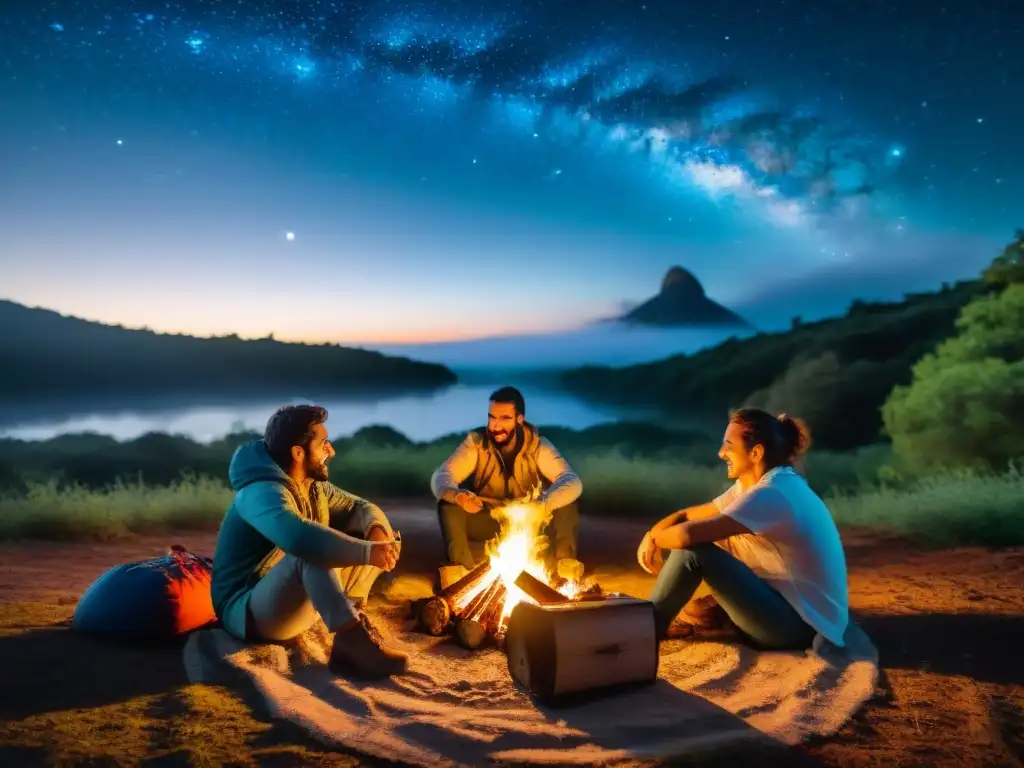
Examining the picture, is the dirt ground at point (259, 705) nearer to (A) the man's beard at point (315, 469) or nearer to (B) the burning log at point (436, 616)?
(A) the man's beard at point (315, 469)

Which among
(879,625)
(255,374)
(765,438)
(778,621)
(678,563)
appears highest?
(255,374)

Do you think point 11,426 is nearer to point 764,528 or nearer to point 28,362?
point 28,362

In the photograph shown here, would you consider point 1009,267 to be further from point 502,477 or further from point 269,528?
point 269,528

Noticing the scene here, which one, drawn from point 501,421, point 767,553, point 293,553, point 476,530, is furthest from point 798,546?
point 476,530

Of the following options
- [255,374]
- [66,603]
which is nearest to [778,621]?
Result: [66,603]

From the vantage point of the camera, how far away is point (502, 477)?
6727 millimetres

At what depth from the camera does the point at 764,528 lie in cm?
407

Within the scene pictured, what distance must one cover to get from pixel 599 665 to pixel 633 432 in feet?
66.9

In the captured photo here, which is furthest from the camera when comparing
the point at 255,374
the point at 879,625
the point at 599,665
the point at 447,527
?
the point at 255,374

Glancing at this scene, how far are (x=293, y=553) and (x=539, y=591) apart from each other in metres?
1.27

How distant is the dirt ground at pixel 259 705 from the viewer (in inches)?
128

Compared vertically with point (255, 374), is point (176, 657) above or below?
below

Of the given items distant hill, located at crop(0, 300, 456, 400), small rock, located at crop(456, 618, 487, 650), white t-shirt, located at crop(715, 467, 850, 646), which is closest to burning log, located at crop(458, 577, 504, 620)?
small rock, located at crop(456, 618, 487, 650)

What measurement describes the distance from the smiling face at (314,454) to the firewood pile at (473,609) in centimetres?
132
